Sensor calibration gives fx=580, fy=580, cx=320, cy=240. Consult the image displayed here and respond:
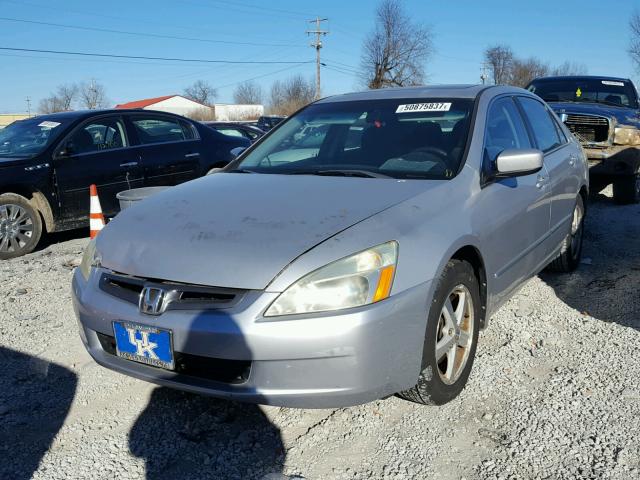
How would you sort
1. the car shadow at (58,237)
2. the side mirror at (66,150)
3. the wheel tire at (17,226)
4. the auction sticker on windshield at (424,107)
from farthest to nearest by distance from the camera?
the car shadow at (58,237) → the side mirror at (66,150) → the wheel tire at (17,226) → the auction sticker on windshield at (424,107)

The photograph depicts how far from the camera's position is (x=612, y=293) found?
15.0 feet

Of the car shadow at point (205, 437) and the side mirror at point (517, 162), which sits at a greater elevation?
the side mirror at point (517, 162)

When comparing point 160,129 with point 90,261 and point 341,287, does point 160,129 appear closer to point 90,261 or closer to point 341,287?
point 90,261

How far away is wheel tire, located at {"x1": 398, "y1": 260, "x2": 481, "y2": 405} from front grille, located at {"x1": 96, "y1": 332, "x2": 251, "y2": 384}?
0.79 meters

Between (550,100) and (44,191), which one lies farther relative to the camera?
(550,100)

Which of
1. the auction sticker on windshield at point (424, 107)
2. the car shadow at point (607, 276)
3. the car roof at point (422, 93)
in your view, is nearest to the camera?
the auction sticker on windshield at point (424, 107)

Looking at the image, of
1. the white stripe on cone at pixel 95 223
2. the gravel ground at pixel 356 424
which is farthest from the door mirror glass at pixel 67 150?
the gravel ground at pixel 356 424

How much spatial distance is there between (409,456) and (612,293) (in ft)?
9.38

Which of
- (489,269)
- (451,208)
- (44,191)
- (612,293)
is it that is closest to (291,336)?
(451,208)

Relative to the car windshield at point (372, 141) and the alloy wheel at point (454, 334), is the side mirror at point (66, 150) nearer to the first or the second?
the car windshield at point (372, 141)

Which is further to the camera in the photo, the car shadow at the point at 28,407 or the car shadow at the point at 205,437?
the car shadow at the point at 28,407

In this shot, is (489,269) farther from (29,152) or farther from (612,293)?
(29,152)

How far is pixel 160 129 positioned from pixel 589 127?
5.85 m

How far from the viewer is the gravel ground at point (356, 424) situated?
244 centimetres
